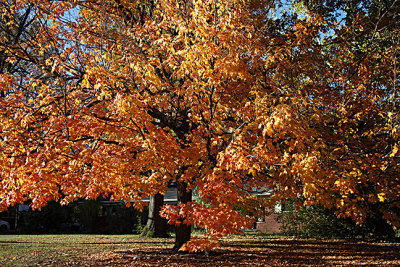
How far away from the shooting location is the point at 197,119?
32.3 feet

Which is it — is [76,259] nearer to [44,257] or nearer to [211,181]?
[44,257]

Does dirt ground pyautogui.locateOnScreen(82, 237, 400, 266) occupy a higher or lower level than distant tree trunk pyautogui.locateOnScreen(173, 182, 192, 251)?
lower

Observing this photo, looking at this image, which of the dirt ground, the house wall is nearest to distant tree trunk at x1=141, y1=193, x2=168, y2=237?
the dirt ground

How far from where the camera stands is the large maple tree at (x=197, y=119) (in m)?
8.13

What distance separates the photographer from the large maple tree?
26.7 feet

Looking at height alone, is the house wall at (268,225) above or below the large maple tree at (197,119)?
below

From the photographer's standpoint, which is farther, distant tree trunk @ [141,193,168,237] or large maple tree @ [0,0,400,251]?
distant tree trunk @ [141,193,168,237]

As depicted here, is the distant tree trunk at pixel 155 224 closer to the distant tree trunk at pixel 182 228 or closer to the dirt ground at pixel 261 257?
the dirt ground at pixel 261 257

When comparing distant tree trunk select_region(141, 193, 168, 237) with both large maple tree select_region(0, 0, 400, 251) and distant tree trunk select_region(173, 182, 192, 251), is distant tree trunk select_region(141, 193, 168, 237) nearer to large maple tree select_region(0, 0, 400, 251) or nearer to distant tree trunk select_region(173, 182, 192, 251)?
distant tree trunk select_region(173, 182, 192, 251)

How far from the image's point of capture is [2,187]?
995 centimetres

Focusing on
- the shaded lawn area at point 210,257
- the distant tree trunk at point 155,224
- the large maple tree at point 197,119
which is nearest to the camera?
the large maple tree at point 197,119

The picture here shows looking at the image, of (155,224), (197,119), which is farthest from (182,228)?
(155,224)

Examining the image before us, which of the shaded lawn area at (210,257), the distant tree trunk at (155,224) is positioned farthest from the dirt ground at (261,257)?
the distant tree trunk at (155,224)

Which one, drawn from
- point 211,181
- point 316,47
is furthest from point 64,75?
point 316,47
